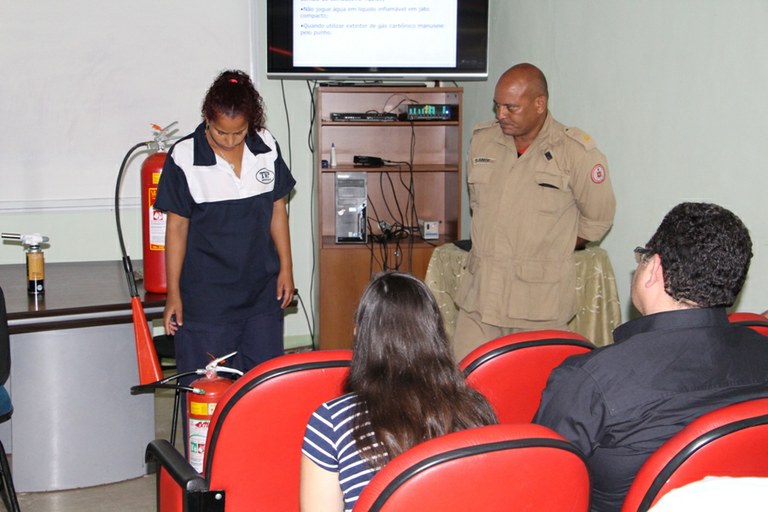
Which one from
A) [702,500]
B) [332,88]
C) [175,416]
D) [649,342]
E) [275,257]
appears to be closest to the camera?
[702,500]

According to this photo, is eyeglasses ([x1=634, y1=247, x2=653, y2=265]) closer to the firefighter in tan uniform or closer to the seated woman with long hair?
the seated woman with long hair

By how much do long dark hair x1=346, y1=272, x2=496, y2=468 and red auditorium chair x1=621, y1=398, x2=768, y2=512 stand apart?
31cm

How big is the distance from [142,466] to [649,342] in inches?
92.2

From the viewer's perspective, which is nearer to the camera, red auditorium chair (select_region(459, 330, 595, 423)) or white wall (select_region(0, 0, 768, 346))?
red auditorium chair (select_region(459, 330, 595, 423))

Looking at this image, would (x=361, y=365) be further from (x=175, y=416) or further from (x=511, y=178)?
(x=175, y=416)

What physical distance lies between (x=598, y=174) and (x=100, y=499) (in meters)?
2.10

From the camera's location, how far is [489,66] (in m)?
4.80

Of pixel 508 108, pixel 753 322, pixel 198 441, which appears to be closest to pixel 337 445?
pixel 198 441

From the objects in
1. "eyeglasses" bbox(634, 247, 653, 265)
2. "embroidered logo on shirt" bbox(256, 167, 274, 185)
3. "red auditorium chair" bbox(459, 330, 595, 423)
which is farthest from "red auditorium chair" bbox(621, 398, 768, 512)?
"embroidered logo on shirt" bbox(256, 167, 274, 185)

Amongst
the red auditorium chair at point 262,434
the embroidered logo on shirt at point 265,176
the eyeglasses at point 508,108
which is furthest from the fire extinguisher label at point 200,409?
the eyeglasses at point 508,108

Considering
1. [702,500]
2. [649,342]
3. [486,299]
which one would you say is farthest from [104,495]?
[702,500]

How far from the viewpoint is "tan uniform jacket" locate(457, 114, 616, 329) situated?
294cm

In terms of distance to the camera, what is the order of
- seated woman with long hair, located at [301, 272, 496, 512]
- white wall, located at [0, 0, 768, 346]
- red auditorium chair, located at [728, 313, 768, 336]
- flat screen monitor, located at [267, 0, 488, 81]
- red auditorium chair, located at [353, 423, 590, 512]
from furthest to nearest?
flat screen monitor, located at [267, 0, 488, 81] < white wall, located at [0, 0, 768, 346] < red auditorium chair, located at [728, 313, 768, 336] < seated woman with long hair, located at [301, 272, 496, 512] < red auditorium chair, located at [353, 423, 590, 512]

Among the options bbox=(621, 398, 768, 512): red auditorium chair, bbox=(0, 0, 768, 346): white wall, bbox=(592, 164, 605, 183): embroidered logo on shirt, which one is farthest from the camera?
bbox=(0, 0, 768, 346): white wall
